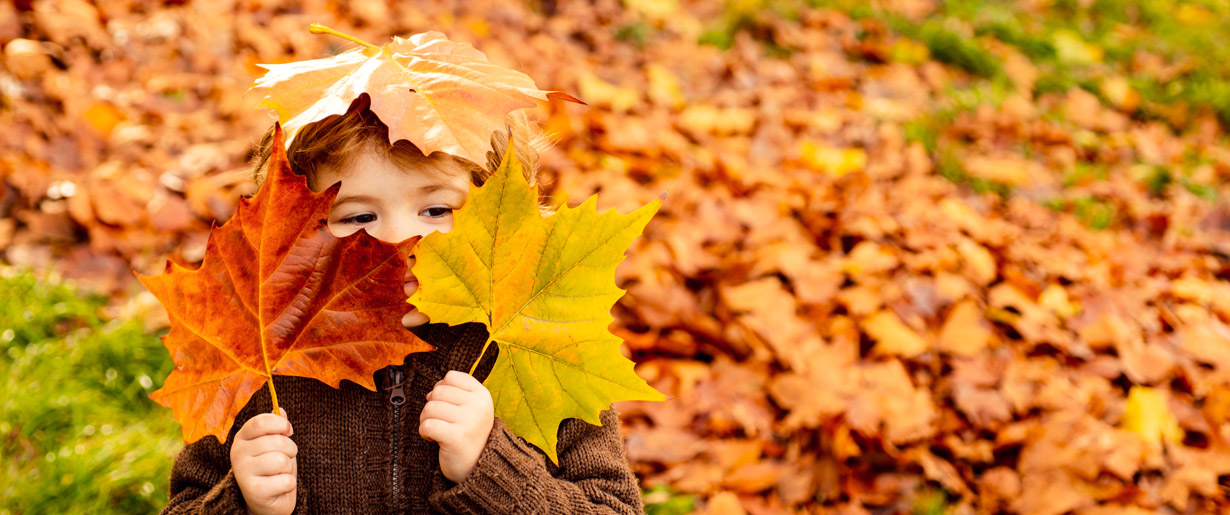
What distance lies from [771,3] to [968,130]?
4.59 feet

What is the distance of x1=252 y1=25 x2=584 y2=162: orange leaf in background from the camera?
39.6 inches

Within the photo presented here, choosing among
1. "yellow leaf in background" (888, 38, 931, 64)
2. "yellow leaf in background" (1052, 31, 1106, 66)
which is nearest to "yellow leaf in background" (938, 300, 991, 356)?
"yellow leaf in background" (888, 38, 931, 64)

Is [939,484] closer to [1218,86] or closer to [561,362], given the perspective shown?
[561,362]

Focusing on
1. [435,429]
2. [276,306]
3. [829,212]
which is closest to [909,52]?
[829,212]

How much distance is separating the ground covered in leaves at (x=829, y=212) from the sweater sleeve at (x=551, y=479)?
1.70 ft

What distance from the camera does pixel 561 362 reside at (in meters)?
1.03

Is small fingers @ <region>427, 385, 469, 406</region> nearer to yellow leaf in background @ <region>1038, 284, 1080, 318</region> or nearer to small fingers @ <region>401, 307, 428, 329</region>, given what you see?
small fingers @ <region>401, 307, 428, 329</region>

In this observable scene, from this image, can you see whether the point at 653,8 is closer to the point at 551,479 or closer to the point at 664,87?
the point at 664,87

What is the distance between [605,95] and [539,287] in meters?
2.49

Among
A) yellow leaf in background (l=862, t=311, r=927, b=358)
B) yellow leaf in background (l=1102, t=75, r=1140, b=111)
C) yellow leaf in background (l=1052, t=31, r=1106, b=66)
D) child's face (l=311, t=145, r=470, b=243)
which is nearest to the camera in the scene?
child's face (l=311, t=145, r=470, b=243)

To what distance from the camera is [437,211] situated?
4.09ft

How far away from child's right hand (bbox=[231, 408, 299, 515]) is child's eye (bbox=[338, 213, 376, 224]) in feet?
0.97

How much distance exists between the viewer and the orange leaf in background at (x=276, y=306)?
954 millimetres

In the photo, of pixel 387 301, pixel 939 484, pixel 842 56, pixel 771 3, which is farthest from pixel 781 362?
pixel 771 3
